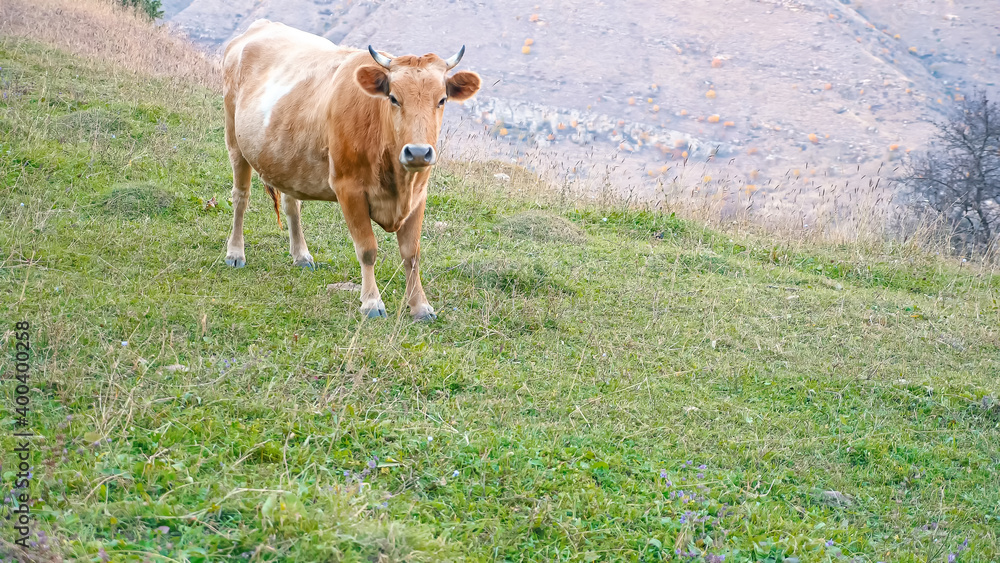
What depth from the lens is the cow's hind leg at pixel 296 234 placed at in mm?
7078

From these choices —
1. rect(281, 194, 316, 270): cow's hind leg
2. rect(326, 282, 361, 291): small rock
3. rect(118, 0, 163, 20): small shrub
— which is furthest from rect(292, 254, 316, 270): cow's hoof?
rect(118, 0, 163, 20): small shrub

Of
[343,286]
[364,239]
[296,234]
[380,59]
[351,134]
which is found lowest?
[343,286]

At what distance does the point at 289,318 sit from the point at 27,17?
460 inches

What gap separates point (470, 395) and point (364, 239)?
1986mm

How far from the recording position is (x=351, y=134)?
5.76 m

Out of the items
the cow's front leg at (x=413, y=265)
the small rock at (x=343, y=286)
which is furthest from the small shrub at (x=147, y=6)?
the cow's front leg at (x=413, y=265)

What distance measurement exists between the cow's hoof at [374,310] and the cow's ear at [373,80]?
1615mm

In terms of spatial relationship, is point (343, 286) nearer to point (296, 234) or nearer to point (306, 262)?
point (306, 262)

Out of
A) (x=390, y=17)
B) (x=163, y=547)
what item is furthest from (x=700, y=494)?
(x=390, y=17)

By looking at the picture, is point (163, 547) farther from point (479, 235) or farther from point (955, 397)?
point (479, 235)

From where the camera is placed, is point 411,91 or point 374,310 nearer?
point 411,91

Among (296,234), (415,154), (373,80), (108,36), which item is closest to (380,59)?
(373,80)

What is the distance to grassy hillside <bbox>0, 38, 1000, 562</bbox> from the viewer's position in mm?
3053

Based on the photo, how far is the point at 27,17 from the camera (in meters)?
13.3
